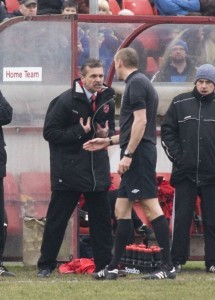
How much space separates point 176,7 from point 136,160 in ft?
19.1

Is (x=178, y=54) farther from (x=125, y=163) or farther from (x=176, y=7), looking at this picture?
(x=176, y=7)

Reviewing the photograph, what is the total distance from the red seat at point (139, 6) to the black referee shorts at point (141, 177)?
5.81 meters

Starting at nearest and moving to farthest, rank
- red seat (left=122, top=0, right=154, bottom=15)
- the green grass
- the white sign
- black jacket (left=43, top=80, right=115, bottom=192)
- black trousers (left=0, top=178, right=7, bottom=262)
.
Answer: the green grass, black jacket (left=43, top=80, right=115, bottom=192), black trousers (left=0, top=178, right=7, bottom=262), the white sign, red seat (left=122, top=0, right=154, bottom=15)

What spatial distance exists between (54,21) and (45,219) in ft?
6.74

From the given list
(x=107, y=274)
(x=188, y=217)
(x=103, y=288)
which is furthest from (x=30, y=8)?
(x=103, y=288)

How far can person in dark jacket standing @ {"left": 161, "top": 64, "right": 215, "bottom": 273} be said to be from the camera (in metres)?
12.9

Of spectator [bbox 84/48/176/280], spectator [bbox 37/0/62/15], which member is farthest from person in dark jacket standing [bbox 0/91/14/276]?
spectator [bbox 37/0/62/15]

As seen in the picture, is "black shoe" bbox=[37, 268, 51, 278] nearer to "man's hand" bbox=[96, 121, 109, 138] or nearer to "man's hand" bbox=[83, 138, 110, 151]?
"man's hand" bbox=[83, 138, 110, 151]

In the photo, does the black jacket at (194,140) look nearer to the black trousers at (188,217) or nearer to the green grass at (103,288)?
the black trousers at (188,217)

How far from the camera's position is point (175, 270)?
41.2ft

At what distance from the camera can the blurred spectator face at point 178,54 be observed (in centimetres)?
1384

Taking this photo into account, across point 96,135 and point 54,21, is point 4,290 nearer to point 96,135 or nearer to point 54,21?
point 96,135

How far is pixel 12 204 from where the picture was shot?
13539mm

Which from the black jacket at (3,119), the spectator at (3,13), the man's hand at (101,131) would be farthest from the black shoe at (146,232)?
the spectator at (3,13)
